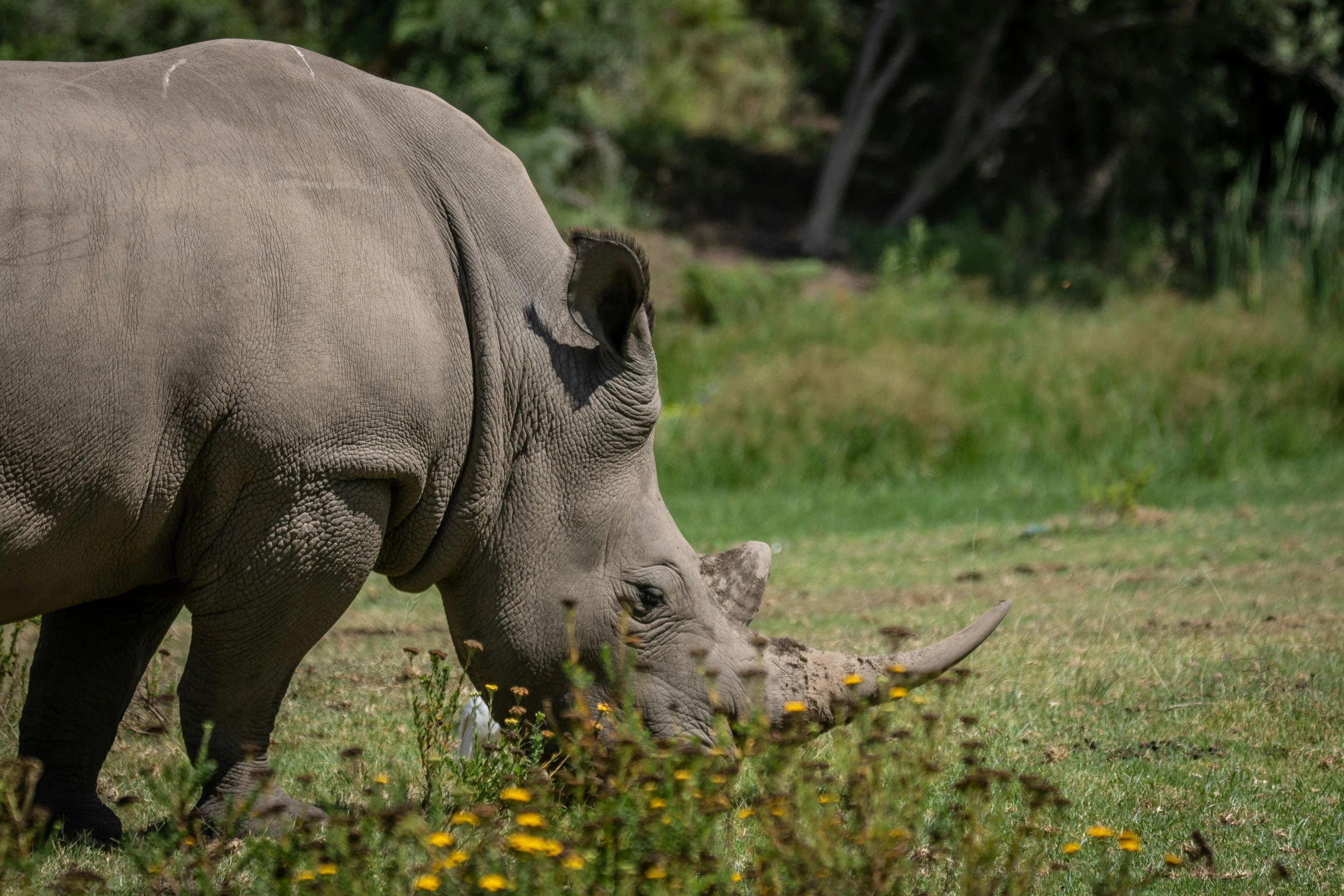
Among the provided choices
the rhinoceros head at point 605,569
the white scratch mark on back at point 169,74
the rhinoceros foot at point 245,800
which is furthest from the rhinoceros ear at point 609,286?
the rhinoceros foot at point 245,800

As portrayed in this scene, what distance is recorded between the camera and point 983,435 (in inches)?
435

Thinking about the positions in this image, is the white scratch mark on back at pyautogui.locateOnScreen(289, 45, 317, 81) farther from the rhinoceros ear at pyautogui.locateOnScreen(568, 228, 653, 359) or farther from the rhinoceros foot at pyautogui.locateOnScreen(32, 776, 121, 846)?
the rhinoceros foot at pyautogui.locateOnScreen(32, 776, 121, 846)

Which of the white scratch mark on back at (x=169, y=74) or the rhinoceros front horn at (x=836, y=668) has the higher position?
the white scratch mark on back at (x=169, y=74)

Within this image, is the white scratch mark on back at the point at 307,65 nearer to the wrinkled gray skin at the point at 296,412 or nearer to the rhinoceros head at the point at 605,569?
the wrinkled gray skin at the point at 296,412

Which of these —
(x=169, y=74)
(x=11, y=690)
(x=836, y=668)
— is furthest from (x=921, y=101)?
(x=169, y=74)

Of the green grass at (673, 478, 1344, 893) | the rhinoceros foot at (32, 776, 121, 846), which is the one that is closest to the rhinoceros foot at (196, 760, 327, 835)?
the rhinoceros foot at (32, 776, 121, 846)

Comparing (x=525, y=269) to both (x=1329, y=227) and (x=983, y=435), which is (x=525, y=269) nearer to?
(x=983, y=435)

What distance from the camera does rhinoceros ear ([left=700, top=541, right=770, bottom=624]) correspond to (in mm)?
4152

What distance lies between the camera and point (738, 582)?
416cm

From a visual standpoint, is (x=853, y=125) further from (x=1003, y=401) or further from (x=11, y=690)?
(x=11, y=690)

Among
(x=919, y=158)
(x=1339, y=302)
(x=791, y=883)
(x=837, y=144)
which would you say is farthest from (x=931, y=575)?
(x=919, y=158)

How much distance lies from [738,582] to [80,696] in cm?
184

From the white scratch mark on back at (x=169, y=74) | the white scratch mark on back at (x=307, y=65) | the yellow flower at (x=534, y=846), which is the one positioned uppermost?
the white scratch mark on back at (x=307, y=65)

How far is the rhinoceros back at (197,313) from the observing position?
3.10 m
